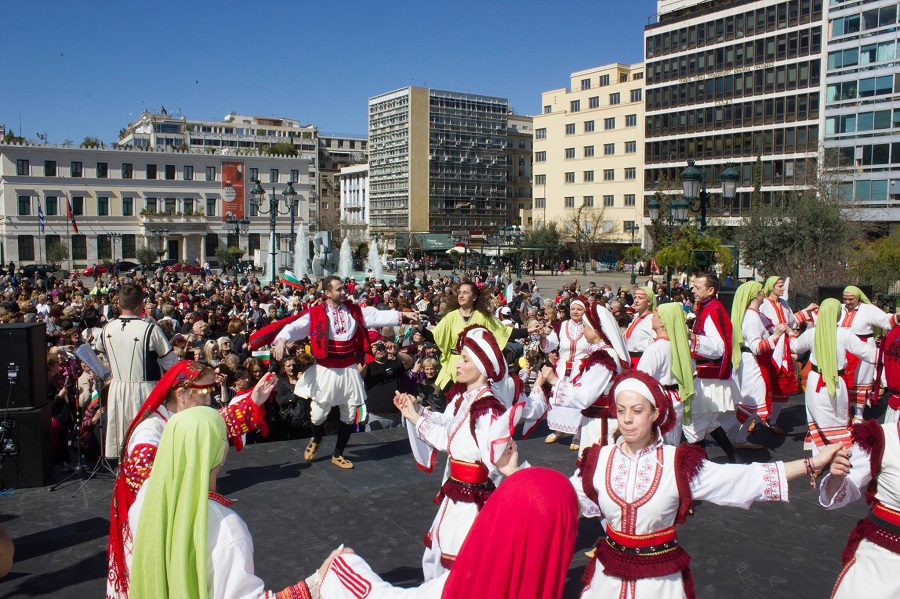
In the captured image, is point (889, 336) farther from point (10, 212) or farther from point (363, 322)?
point (10, 212)

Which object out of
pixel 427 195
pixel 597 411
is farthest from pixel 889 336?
pixel 427 195

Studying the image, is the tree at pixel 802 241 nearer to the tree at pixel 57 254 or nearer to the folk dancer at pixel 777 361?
the folk dancer at pixel 777 361

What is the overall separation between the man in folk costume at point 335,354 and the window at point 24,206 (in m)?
62.2

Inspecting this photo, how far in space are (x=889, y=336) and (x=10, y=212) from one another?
66.6 meters

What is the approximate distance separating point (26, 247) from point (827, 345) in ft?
216

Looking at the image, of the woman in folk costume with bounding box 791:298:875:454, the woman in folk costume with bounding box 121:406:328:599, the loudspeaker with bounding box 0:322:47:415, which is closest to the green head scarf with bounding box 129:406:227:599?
the woman in folk costume with bounding box 121:406:328:599

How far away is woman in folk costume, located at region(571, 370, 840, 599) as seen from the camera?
3.44 meters

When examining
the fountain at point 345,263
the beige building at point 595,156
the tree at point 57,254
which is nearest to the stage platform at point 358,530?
the fountain at point 345,263

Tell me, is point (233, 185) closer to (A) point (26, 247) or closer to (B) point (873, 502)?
(A) point (26, 247)

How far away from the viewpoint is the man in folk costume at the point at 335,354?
771cm

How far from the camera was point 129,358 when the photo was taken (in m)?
6.16

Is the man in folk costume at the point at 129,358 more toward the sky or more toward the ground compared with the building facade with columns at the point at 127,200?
more toward the ground

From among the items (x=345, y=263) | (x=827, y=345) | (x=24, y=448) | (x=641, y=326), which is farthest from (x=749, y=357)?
(x=345, y=263)

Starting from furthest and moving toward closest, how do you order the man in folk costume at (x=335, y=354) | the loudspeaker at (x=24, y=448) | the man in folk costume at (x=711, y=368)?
the man in folk costume at (x=335, y=354) → the man in folk costume at (x=711, y=368) → the loudspeaker at (x=24, y=448)
